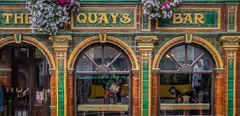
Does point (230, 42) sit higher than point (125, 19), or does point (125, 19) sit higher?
point (125, 19)

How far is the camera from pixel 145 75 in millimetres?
10141

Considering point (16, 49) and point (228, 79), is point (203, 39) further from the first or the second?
point (16, 49)

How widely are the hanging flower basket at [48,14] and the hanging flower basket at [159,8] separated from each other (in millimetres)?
1650

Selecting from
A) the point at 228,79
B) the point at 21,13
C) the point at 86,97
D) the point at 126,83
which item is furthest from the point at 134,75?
the point at 21,13

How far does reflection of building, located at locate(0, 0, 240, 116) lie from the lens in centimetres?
1012

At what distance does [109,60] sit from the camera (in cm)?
1039

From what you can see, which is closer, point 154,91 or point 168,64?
point 154,91

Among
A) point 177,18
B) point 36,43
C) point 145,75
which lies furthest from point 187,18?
point 36,43

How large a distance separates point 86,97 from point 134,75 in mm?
1259

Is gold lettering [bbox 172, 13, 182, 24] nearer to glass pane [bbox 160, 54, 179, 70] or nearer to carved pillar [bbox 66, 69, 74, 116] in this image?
glass pane [bbox 160, 54, 179, 70]

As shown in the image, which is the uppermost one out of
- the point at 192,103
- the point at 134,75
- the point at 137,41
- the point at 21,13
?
the point at 21,13

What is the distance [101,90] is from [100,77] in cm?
32

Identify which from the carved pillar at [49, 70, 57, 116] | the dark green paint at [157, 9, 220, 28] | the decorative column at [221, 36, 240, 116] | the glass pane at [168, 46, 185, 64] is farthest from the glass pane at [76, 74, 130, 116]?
the decorative column at [221, 36, 240, 116]

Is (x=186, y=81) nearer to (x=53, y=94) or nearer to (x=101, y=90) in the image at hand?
(x=101, y=90)
